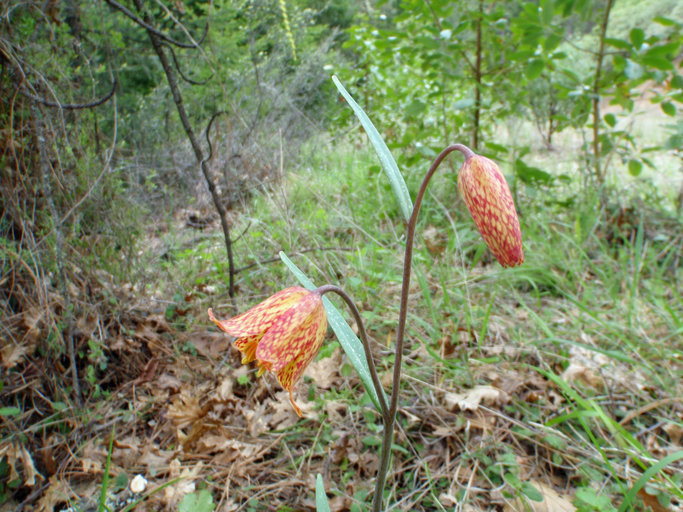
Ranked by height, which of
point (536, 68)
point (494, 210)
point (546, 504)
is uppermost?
point (536, 68)

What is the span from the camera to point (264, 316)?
2.82 ft

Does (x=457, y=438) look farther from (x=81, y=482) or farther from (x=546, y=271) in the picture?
(x=81, y=482)

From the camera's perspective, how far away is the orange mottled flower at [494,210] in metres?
0.85

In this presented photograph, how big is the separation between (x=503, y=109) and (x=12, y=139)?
8.09ft

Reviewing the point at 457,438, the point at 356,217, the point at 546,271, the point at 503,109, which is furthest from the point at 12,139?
the point at 503,109

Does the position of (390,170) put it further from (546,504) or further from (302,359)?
(546,504)

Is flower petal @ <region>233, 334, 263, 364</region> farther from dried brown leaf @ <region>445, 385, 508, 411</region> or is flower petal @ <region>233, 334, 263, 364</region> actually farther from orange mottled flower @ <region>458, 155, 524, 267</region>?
dried brown leaf @ <region>445, 385, 508, 411</region>

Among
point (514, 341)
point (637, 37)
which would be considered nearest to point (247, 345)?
point (514, 341)

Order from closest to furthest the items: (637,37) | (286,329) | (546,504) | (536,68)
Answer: (286,329)
(546,504)
(637,37)
(536,68)

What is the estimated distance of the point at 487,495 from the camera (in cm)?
119

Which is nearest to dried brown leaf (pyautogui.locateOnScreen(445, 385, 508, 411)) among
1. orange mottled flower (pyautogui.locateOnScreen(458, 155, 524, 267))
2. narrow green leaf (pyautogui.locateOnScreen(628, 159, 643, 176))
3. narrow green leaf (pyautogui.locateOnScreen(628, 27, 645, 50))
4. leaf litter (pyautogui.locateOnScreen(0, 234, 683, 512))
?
leaf litter (pyautogui.locateOnScreen(0, 234, 683, 512))

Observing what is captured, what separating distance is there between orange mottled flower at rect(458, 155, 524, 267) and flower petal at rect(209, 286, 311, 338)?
37cm

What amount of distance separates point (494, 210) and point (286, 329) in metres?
0.46

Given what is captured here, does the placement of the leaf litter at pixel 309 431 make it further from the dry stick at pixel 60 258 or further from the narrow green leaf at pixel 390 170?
the narrow green leaf at pixel 390 170
